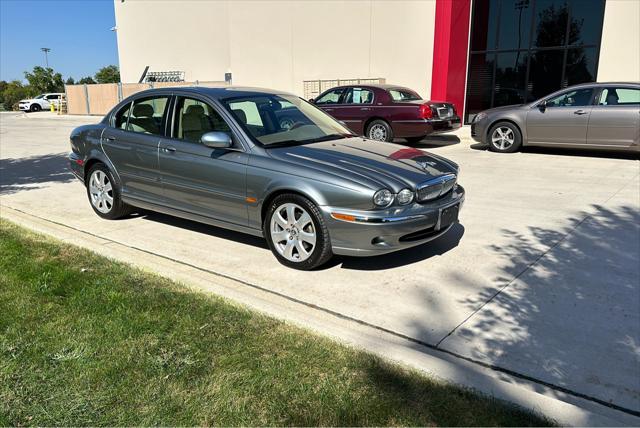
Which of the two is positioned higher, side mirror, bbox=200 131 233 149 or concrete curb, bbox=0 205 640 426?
A: side mirror, bbox=200 131 233 149

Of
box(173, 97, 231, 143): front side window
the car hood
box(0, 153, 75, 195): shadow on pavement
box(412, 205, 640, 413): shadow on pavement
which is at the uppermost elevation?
box(173, 97, 231, 143): front side window

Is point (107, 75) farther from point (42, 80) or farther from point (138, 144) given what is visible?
point (138, 144)

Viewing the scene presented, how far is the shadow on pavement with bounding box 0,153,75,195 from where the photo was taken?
917 centimetres

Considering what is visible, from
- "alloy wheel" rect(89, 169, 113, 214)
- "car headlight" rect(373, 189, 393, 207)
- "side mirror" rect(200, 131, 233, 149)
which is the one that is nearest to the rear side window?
"alloy wheel" rect(89, 169, 113, 214)

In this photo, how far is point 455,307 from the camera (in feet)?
13.4

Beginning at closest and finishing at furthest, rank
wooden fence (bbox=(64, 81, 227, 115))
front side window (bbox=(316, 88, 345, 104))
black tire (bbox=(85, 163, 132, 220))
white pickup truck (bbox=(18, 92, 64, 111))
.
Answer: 1. black tire (bbox=(85, 163, 132, 220))
2. front side window (bbox=(316, 88, 345, 104))
3. wooden fence (bbox=(64, 81, 227, 115))
4. white pickup truck (bbox=(18, 92, 64, 111))

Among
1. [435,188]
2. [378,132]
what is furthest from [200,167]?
[378,132]

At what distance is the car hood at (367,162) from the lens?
177 inches

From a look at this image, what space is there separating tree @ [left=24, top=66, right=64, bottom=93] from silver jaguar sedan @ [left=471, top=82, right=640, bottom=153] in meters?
57.5

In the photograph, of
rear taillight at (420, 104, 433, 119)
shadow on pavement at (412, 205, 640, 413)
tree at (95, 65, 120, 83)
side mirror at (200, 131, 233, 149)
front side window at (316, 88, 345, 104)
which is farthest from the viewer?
tree at (95, 65, 120, 83)

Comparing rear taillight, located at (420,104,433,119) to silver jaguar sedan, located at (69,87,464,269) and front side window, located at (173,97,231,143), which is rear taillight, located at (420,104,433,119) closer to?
silver jaguar sedan, located at (69,87,464,269)

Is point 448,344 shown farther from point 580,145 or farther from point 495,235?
point 580,145

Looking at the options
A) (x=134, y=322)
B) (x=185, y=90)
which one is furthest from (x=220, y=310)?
(x=185, y=90)

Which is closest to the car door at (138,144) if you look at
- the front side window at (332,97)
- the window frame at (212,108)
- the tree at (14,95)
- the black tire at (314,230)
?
the window frame at (212,108)
